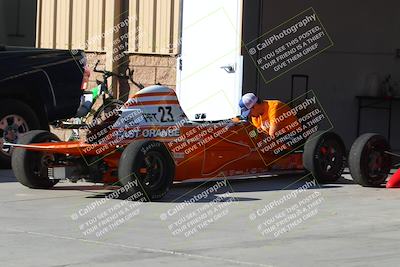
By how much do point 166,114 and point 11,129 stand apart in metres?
3.11

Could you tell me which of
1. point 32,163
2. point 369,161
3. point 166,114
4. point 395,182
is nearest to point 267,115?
point 369,161

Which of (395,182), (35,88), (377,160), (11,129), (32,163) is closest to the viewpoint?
(32,163)

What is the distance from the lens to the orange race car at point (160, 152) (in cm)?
1031

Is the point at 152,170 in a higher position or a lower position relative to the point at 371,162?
higher

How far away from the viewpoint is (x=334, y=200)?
10.8 m

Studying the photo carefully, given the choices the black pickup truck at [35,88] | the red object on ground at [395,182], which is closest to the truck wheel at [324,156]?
the red object on ground at [395,182]

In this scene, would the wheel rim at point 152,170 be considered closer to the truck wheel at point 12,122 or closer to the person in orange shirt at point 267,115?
the person in orange shirt at point 267,115

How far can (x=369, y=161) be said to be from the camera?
39.4 feet

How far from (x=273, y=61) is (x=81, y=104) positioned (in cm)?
375

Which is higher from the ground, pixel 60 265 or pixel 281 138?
pixel 281 138

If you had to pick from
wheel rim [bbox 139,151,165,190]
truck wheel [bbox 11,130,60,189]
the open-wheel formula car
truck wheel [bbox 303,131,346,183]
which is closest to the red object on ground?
the open-wheel formula car

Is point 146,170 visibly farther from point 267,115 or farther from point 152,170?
point 267,115

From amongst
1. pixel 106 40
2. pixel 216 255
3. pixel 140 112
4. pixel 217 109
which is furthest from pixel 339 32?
pixel 216 255

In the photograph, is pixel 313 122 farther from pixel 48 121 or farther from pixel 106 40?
pixel 106 40
